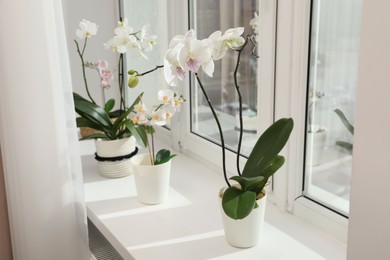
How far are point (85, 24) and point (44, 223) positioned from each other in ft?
2.34

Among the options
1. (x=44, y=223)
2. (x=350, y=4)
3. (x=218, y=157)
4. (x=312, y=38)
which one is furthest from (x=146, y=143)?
(x=350, y=4)

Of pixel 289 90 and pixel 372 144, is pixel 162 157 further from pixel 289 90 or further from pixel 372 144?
pixel 372 144

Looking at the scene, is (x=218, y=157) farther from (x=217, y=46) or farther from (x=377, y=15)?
(x=377, y=15)

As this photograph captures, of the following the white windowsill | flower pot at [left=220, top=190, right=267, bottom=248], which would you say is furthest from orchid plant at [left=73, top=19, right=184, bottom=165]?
flower pot at [left=220, top=190, right=267, bottom=248]

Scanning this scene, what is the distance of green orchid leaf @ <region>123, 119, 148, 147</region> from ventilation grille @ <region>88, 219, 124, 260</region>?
35 centimetres

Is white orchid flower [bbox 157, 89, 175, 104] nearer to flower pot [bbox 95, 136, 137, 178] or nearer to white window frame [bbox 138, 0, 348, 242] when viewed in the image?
white window frame [bbox 138, 0, 348, 242]

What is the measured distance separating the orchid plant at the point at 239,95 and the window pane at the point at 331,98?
0.73 feet

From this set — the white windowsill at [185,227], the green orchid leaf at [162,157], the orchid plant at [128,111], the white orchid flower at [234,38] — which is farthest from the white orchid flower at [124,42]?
the white orchid flower at [234,38]

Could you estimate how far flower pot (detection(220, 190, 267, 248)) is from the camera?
1128 mm

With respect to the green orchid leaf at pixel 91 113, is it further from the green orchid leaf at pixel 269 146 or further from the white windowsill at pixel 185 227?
the green orchid leaf at pixel 269 146

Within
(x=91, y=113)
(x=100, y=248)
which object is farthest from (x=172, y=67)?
(x=100, y=248)

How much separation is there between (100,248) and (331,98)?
0.95 m

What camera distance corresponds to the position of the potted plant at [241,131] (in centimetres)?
102

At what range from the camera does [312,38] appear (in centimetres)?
124
